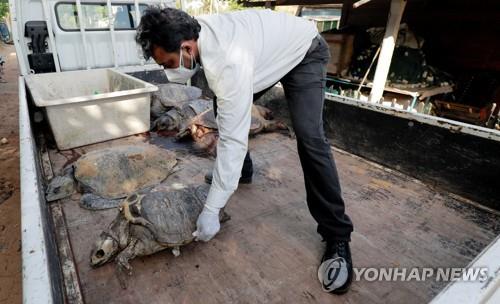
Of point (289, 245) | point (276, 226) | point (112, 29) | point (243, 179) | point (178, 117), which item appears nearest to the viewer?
point (289, 245)

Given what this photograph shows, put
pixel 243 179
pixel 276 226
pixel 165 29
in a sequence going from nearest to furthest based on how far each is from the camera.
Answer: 1. pixel 165 29
2. pixel 276 226
3. pixel 243 179

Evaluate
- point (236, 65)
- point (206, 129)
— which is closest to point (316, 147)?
point (236, 65)

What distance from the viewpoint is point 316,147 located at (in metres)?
1.62

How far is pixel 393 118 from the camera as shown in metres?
2.31

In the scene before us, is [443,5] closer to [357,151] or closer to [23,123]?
[357,151]

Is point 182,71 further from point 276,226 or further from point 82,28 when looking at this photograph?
point 82,28

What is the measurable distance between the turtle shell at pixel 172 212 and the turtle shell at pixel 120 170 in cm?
46

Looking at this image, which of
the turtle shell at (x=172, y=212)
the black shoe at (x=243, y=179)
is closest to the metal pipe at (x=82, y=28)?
the black shoe at (x=243, y=179)

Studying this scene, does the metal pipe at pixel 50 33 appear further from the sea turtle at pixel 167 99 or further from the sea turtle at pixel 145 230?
the sea turtle at pixel 145 230

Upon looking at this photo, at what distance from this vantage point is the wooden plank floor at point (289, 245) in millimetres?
1443

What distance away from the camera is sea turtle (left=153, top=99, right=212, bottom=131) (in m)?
3.27

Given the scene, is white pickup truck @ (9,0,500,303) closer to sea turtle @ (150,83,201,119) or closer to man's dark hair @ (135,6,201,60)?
sea turtle @ (150,83,201,119)

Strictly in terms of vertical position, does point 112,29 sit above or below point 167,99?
above

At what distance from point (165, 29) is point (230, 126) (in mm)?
492
